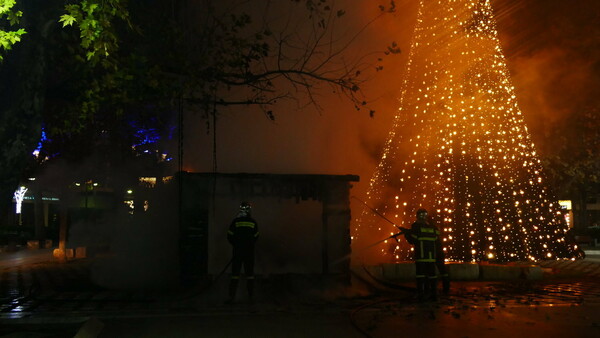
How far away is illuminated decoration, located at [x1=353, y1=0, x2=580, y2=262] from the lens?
490 inches

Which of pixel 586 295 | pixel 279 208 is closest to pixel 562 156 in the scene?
pixel 586 295

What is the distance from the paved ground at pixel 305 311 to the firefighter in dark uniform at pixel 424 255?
311mm

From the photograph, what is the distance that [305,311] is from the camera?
804cm

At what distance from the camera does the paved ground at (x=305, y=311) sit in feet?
21.4

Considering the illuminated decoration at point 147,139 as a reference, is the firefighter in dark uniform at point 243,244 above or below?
below

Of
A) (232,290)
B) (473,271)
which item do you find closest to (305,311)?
(232,290)

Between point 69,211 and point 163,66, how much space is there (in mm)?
15711

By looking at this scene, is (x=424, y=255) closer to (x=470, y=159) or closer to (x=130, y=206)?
(x=470, y=159)

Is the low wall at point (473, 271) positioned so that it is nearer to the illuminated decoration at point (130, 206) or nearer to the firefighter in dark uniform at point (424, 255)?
the firefighter in dark uniform at point (424, 255)

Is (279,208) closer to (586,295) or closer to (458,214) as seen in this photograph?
(458,214)

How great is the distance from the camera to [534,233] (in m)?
12.7

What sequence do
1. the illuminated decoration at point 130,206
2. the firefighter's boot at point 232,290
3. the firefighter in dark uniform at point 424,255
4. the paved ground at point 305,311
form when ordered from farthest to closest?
the illuminated decoration at point 130,206 < the firefighter in dark uniform at point 424,255 < the firefighter's boot at point 232,290 < the paved ground at point 305,311

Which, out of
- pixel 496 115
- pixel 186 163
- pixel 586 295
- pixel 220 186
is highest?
pixel 496 115

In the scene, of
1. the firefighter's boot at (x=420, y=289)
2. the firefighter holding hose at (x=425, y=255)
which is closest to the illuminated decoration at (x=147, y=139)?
the firefighter holding hose at (x=425, y=255)
